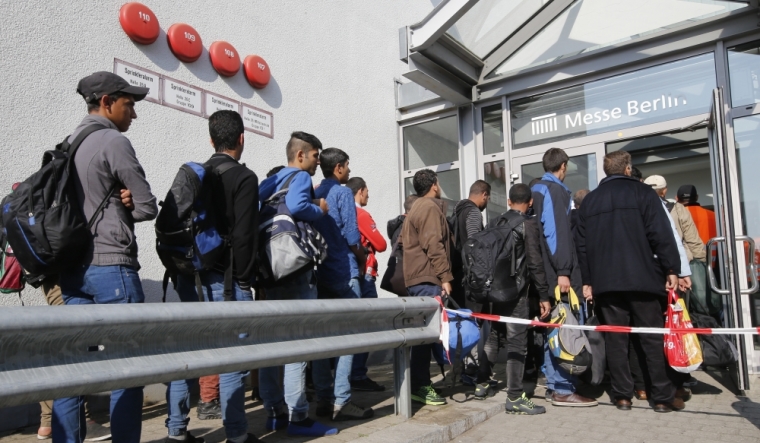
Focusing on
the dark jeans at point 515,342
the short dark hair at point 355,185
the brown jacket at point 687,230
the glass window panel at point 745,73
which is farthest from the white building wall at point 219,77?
the glass window panel at point 745,73

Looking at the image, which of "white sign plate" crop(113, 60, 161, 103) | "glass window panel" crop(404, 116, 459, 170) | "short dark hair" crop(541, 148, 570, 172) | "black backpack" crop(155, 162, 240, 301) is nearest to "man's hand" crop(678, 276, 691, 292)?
"short dark hair" crop(541, 148, 570, 172)

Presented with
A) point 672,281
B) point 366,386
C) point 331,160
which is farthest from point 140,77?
point 672,281

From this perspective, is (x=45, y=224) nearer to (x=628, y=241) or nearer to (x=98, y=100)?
(x=98, y=100)

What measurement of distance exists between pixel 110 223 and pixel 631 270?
147 inches

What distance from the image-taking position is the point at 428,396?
4.57m

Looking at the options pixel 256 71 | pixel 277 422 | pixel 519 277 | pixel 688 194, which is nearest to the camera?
pixel 277 422

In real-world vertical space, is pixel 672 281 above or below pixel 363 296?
above

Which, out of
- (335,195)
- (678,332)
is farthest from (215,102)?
(678,332)

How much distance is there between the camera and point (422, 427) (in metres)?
3.69

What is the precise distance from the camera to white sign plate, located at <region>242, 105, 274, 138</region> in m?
6.32

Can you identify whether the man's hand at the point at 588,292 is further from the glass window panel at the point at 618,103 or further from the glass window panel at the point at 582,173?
the glass window panel at the point at 618,103

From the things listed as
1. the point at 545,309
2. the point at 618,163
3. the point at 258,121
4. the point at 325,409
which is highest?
the point at 258,121

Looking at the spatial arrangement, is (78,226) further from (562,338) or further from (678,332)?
(678,332)

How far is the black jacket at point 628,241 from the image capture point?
4680 mm
